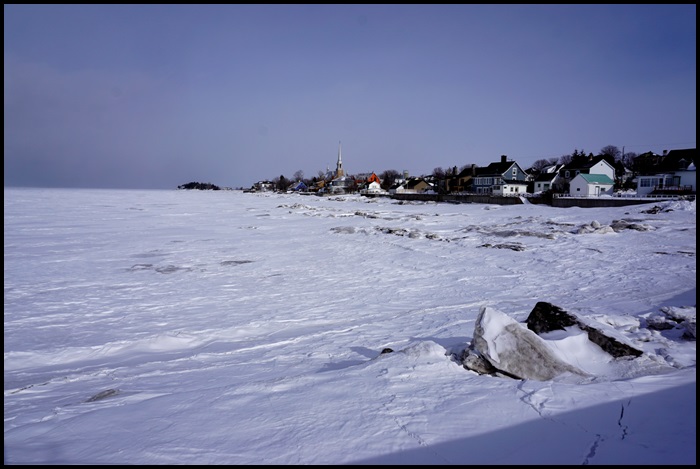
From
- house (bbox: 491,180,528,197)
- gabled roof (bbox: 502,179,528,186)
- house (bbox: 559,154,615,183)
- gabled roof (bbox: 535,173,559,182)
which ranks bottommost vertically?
house (bbox: 491,180,528,197)

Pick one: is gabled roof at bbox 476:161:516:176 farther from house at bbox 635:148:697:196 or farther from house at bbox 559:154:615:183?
house at bbox 635:148:697:196

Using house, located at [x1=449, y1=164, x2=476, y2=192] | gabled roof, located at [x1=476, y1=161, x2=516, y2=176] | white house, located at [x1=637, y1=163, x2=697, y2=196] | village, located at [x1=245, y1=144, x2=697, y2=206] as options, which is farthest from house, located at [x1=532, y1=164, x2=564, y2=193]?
house, located at [x1=449, y1=164, x2=476, y2=192]

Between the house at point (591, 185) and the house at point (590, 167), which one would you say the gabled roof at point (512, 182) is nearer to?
the house at point (590, 167)

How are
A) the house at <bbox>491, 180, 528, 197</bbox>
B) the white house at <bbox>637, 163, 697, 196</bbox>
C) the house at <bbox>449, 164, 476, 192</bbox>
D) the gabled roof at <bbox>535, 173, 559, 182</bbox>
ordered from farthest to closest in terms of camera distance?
the house at <bbox>449, 164, 476, 192</bbox> < the house at <bbox>491, 180, 528, 197</bbox> < the gabled roof at <bbox>535, 173, 559, 182</bbox> < the white house at <bbox>637, 163, 697, 196</bbox>

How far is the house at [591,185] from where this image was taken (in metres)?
48.6

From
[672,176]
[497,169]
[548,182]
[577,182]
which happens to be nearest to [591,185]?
[577,182]

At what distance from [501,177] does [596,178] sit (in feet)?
53.1

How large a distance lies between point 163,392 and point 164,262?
9.97 meters

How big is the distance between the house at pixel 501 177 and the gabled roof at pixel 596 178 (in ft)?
48.9

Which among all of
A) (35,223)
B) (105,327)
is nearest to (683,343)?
(105,327)

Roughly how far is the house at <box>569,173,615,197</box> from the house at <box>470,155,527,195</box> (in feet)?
45.5

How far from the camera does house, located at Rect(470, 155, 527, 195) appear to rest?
6481 centimetres

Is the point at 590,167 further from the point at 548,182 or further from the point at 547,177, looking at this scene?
the point at 547,177

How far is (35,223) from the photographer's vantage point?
25.5m
